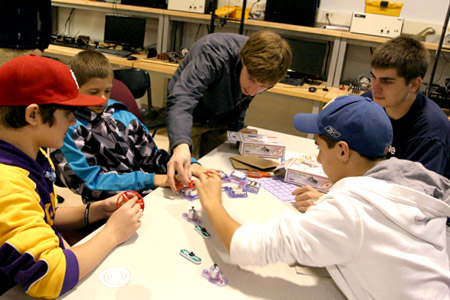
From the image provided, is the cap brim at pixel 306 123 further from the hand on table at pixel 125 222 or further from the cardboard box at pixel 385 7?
the cardboard box at pixel 385 7

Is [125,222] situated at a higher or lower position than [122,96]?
lower

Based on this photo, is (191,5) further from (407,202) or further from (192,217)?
(407,202)

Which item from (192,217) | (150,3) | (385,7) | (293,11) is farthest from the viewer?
(150,3)

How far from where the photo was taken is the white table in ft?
2.62

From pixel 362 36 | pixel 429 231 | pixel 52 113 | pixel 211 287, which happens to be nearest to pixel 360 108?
pixel 429 231

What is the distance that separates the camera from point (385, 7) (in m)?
3.46

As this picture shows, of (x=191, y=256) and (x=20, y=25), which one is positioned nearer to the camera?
(x=191, y=256)

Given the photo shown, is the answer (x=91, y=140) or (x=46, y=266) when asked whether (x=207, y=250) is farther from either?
(x=91, y=140)

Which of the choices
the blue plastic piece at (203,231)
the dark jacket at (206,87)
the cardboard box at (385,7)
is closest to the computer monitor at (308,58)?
the cardboard box at (385,7)

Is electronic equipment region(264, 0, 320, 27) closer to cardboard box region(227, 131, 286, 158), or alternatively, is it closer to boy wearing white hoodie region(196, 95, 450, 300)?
cardboard box region(227, 131, 286, 158)

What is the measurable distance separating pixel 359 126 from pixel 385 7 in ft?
10.1

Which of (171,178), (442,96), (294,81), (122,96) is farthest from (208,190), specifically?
(442,96)

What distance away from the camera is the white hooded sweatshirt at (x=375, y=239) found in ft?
2.52

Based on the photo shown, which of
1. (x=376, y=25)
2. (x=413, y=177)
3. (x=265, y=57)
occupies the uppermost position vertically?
(x=376, y=25)
